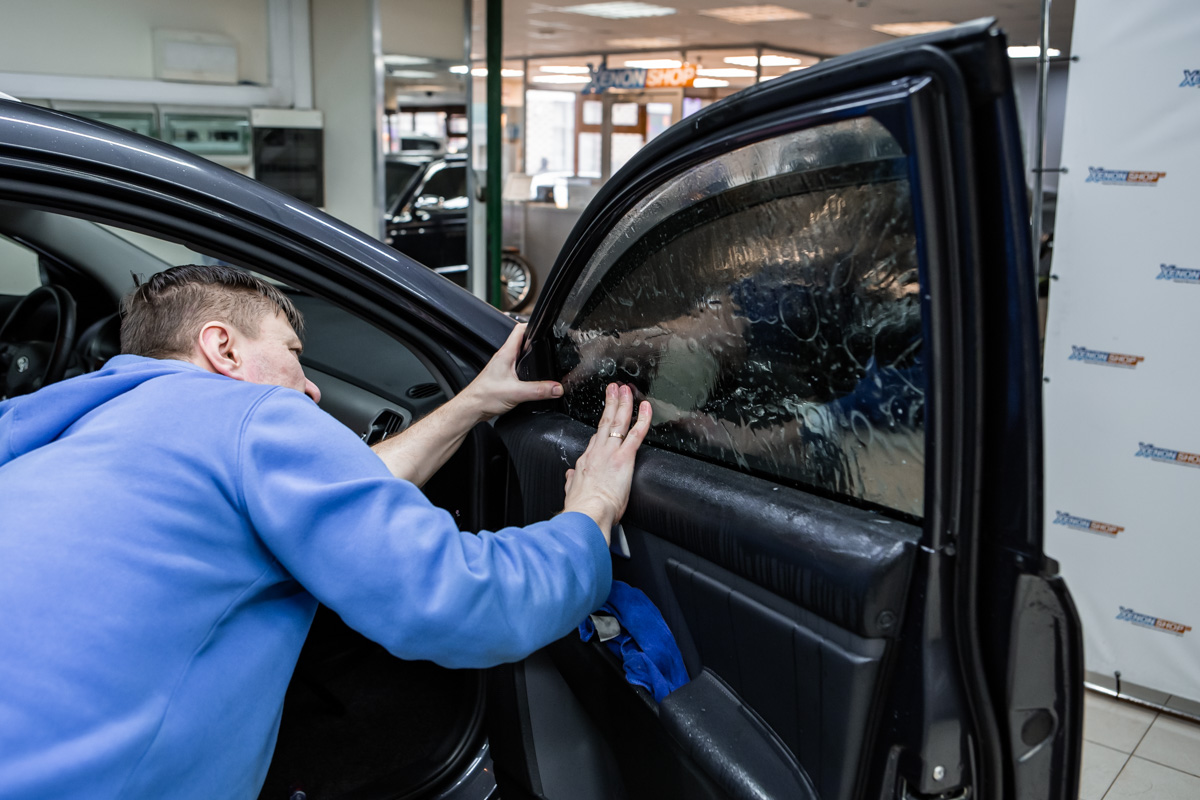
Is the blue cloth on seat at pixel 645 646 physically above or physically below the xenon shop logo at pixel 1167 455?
above

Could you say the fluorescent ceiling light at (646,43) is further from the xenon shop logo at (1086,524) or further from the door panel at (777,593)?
the door panel at (777,593)

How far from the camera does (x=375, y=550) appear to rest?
1.03m

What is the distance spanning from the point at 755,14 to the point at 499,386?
10.4 metres

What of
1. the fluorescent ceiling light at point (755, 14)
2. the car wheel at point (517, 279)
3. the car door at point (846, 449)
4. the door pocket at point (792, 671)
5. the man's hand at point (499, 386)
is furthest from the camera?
the fluorescent ceiling light at point (755, 14)

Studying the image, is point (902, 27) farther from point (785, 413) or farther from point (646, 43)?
point (785, 413)

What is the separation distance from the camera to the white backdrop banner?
2633mm

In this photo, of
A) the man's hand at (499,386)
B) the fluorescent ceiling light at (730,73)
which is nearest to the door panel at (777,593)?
the man's hand at (499,386)

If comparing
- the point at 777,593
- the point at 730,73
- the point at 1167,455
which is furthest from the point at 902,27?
the point at 777,593

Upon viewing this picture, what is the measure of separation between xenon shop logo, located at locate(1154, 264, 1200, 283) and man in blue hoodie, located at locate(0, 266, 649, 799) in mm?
2201

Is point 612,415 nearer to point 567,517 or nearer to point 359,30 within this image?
point 567,517

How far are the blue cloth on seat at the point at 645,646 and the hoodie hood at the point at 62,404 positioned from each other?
64cm

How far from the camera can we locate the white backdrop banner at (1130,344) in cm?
263

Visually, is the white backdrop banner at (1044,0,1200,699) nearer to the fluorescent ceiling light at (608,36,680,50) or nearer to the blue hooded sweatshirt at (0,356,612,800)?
the blue hooded sweatshirt at (0,356,612,800)

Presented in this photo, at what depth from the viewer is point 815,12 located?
34.6 ft
